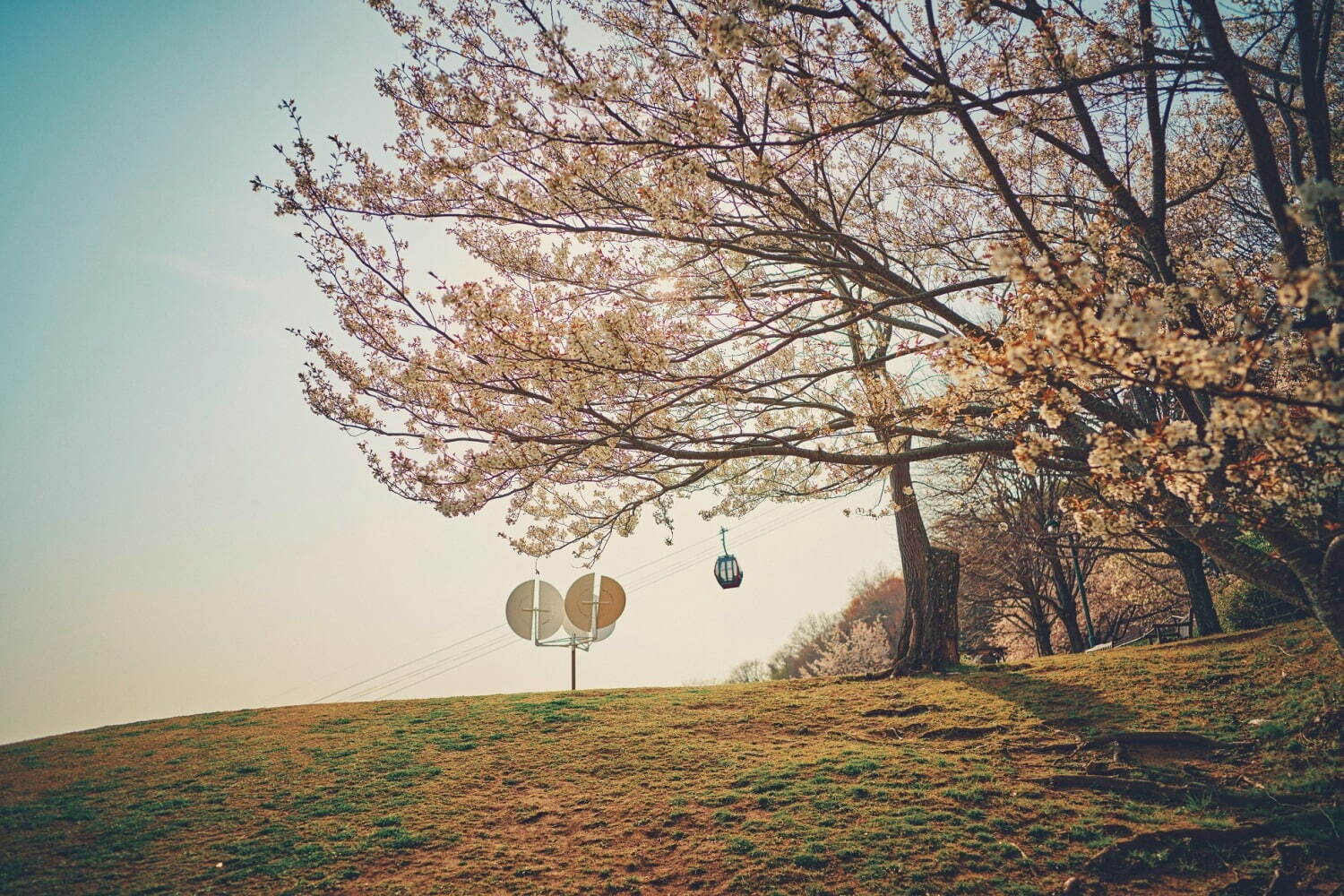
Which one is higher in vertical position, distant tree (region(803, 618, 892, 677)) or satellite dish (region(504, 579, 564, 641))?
satellite dish (region(504, 579, 564, 641))

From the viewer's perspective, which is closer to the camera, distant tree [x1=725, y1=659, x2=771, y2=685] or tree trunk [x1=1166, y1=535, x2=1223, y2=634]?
tree trunk [x1=1166, y1=535, x2=1223, y2=634]

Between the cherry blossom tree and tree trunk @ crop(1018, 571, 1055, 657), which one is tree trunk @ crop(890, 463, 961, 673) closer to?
the cherry blossom tree

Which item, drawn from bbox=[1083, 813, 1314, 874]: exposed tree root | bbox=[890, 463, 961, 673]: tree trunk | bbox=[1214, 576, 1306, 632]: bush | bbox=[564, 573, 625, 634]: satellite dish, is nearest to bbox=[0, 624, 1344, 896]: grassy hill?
bbox=[1083, 813, 1314, 874]: exposed tree root

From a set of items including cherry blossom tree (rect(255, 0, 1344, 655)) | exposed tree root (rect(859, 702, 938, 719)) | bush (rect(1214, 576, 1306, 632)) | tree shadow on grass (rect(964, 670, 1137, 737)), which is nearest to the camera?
cherry blossom tree (rect(255, 0, 1344, 655))

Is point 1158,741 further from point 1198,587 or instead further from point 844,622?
point 844,622

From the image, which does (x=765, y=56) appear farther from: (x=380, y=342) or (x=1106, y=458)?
(x=380, y=342)

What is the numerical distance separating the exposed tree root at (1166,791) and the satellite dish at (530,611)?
10708 mm

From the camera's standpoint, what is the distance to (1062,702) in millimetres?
7766

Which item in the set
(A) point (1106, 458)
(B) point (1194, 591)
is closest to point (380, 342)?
(A) point (1106, 458)

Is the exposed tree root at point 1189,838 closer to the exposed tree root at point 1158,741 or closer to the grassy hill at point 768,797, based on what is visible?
the grassy hill at point 768,797

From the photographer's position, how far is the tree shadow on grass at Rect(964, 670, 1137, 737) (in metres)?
6.83

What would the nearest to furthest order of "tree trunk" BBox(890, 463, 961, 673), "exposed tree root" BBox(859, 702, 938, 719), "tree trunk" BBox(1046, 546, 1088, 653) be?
"exposed tree root" BBox(859, 702, 938, 719)
"tree trunk" BBox(890, 463, 961, 673)
"tree trunk" BBox(1046, 546, 1088, 653)

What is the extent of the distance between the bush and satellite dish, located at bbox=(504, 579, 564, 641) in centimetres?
1261

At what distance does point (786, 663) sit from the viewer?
41906 mm
